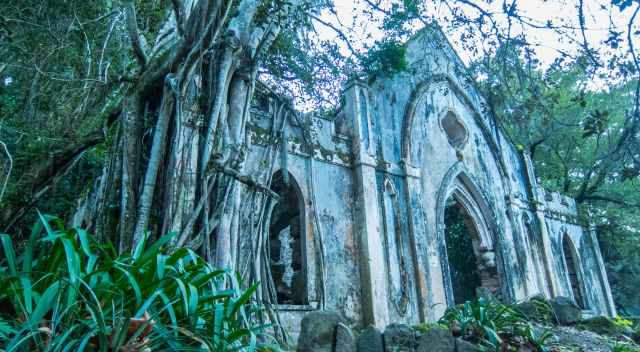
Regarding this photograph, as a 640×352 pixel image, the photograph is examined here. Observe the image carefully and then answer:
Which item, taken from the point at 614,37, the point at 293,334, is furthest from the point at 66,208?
the point at 614,37

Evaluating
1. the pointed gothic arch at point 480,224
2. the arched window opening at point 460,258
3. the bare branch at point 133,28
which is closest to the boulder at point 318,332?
the bare branch at point 133,28

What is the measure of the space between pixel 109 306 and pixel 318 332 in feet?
5.41

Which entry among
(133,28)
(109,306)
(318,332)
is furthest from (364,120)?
(109,306)

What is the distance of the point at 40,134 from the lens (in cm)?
615

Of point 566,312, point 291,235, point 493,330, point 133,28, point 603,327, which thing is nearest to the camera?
point 133,28

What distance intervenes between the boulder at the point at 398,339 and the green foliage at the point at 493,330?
0.63m

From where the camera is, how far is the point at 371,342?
3.29m

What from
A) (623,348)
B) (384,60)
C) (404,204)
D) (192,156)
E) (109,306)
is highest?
(384,60)

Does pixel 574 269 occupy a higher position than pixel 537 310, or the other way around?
pixel 574 269

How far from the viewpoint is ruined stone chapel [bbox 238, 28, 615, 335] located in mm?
7359

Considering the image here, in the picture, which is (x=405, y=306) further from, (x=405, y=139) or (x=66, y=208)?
(x=66, y=208)

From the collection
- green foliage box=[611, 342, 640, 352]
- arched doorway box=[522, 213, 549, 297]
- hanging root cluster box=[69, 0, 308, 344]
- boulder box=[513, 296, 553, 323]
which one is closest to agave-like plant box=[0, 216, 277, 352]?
hanging root cluster box=[69, 0, 308, 344]

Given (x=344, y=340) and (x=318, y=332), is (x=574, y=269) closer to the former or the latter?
(x=344, y=340)

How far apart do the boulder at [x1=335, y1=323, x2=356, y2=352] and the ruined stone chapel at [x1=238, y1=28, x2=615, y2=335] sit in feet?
6.45
